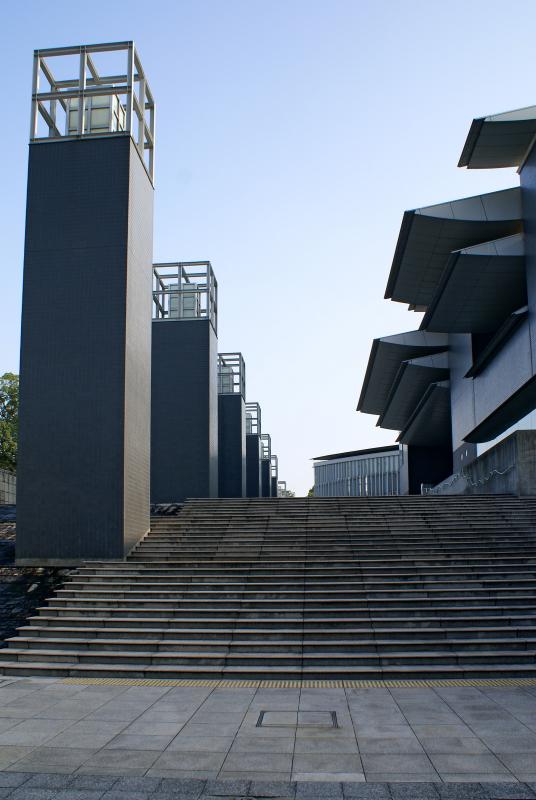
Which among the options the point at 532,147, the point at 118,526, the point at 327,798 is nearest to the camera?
the point at 327,798

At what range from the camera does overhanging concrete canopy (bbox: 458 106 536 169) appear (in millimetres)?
24781

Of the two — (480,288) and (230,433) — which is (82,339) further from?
(230,433)

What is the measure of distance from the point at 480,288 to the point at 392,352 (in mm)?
13255

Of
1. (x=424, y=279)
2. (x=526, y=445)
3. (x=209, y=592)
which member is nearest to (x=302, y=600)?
(x=209, y=592)

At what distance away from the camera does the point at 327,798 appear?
243 inches

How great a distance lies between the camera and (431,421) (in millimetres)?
50625

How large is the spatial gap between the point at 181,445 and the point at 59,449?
1605cm

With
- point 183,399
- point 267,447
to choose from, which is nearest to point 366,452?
point 267,447

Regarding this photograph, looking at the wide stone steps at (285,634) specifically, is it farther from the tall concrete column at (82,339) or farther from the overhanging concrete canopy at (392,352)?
the overhanging concrete canopy at (392,352)

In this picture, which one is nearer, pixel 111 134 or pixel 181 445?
pixel 111 134

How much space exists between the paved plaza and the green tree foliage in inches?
1558

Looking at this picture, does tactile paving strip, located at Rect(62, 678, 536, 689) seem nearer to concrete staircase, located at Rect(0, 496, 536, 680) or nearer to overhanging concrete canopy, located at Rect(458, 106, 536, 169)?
concrete staircase, located at Rect(0, 496, 536, 680)

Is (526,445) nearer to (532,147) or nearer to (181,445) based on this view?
(532,147)

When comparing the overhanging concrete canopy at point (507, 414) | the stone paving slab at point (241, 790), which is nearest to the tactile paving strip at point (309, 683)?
the stone paving slab at point (241, 790)
